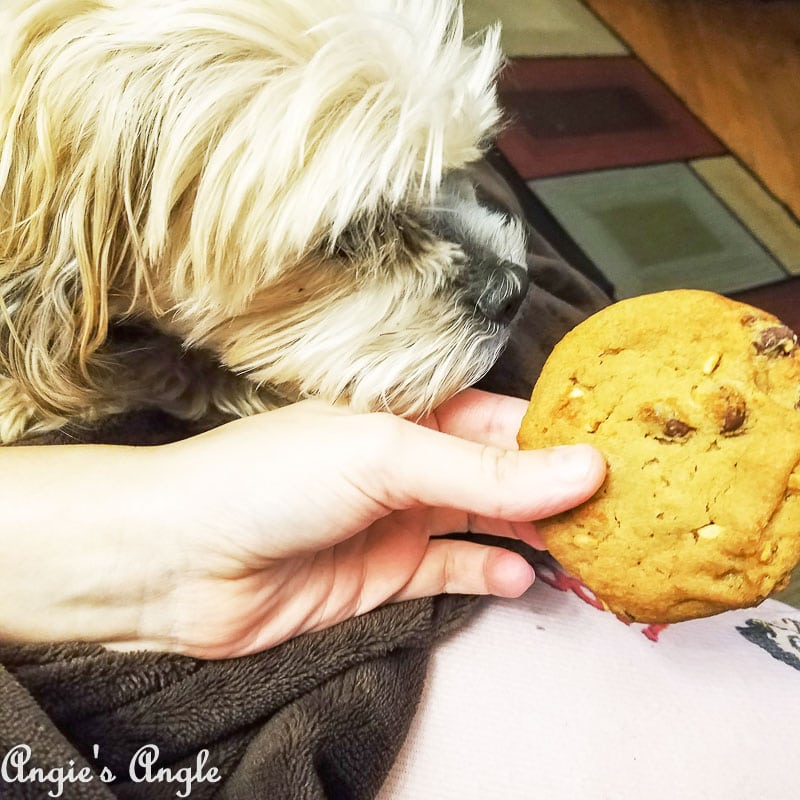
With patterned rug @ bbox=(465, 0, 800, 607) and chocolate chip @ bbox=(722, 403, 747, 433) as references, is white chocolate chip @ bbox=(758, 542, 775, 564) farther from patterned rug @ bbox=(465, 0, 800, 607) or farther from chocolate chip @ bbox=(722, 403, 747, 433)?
patterned rug @ bbox=(465, 0, 800, 607)

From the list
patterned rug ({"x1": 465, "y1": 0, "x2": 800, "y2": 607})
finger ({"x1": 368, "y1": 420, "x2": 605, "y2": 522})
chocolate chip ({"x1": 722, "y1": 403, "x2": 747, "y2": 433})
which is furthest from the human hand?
patterned rug ({"x1": 465, "y1": 0, "x2": 800, "y2": 607})

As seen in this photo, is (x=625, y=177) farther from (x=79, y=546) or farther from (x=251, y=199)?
(x=79, y=546)

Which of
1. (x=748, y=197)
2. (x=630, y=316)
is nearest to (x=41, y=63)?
(x=630, y=316)

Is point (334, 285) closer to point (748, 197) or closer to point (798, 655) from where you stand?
point (798, 655)

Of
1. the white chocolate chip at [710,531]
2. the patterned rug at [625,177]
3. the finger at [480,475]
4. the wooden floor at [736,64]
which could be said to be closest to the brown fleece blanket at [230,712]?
the finger at [480,475]

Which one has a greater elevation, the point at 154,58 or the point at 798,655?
the point at 154,58

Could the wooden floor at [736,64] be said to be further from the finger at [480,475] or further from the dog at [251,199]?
the finger at [480,475]
